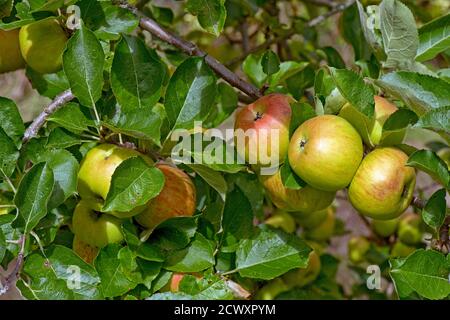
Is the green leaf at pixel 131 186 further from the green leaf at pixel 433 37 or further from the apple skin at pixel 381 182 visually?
the green leaf at pixel 433 37

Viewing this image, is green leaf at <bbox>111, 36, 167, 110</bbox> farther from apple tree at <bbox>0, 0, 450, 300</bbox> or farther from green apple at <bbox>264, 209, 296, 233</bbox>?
green apple at <bbox>264, 209, 296, 233</bbox>

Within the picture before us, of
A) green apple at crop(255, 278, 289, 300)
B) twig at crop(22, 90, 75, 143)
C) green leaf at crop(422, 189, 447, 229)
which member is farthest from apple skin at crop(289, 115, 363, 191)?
green apple at crop(255, 278, 289, 300)

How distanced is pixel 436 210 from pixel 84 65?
0.50 meters

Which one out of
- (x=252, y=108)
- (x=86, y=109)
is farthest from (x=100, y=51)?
(x=252, y=108)

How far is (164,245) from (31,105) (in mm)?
2801

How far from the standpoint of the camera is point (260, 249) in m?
1.01

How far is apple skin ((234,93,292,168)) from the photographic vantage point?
954 mm

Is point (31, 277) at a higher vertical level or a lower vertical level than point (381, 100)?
lower

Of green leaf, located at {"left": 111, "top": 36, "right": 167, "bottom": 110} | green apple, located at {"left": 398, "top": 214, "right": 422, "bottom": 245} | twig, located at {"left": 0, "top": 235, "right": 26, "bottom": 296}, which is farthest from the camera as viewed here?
green apple, located at {"left": 398, "top": 214, "right": 422, "bottom": 245}

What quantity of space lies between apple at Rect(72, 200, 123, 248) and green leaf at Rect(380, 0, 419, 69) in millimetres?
457

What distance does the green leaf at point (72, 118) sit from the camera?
0.89 metres

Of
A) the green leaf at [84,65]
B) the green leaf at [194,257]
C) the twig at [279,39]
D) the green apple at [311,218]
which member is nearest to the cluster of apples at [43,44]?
the green leaf at [84,65]

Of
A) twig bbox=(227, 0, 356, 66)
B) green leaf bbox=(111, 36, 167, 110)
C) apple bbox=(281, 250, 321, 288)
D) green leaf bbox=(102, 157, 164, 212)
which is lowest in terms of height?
apple bbox=(281, 250, 321, 288)

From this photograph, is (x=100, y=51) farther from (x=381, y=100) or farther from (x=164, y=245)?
(x=381, y=100)
